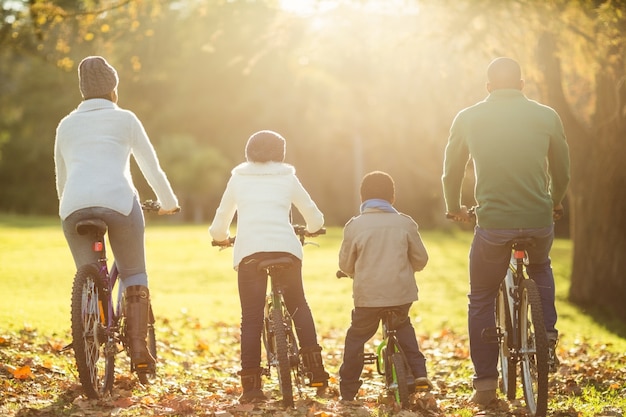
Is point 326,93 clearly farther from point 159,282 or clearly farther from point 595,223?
point 595,223

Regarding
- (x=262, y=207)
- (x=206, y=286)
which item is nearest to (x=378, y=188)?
(x=262, y=207)

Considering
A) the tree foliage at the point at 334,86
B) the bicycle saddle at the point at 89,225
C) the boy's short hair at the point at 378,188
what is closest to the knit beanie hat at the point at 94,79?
the bicycle saddle at the point at 89,225

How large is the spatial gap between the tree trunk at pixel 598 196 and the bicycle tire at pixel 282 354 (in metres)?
9.53

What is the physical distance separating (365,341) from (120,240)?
1857mm

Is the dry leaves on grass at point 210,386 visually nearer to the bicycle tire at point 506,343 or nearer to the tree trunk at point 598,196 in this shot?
the bicycle tire at point 506,343

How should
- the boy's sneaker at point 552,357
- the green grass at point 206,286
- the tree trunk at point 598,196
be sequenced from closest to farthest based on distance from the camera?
the boy's sneaker at point 552,357
the green grass at point 206,286
the tree trunk at point 598,196

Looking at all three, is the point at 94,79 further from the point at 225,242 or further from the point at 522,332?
the point at 522,332

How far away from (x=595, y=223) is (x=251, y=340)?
10.3 metres

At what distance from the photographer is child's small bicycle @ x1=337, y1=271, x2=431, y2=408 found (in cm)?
648

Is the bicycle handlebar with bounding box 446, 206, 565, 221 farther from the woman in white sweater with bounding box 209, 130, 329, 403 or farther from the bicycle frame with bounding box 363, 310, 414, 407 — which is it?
the woman in white sweater with bounding box 209, 130, 329, 403

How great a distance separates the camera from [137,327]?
22.6 feet

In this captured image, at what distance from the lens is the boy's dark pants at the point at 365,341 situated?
669cm

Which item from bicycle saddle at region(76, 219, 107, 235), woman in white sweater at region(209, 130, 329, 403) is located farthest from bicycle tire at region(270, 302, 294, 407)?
bicycle saddle at region(76, 219, 107, 235)

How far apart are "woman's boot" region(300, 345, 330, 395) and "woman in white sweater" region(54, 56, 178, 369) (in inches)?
42.9
